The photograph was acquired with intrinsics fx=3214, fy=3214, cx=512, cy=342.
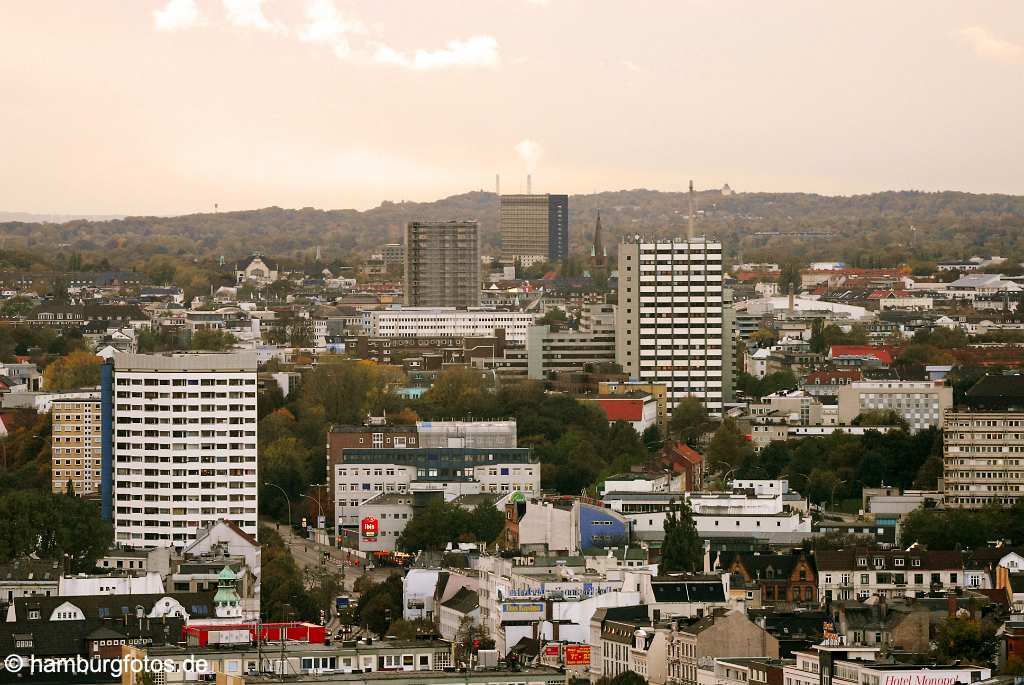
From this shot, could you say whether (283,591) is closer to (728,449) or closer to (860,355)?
(728,449)

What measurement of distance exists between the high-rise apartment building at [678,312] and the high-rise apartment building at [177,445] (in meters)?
42.7

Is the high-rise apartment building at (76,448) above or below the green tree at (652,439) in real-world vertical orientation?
above

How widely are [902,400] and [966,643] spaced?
7284 centimetres

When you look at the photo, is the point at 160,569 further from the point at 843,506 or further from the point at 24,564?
the point at 843,506

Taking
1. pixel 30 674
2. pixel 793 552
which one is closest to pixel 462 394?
pixel 793 552

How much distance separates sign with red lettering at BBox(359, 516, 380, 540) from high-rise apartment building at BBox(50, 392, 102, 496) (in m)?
13.8

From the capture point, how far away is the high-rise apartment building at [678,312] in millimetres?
141250

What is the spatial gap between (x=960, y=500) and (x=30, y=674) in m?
48.1

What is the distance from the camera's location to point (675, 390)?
5541 inches

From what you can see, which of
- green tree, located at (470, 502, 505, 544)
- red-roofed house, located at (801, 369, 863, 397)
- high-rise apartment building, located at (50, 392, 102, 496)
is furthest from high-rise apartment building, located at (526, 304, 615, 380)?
green tree, located at (470, 502, 505, 544)

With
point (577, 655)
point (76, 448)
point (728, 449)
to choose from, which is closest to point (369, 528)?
point (76, 448)

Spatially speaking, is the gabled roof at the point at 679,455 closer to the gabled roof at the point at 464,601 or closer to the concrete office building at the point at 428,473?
the concrete office building at the point at 428,473

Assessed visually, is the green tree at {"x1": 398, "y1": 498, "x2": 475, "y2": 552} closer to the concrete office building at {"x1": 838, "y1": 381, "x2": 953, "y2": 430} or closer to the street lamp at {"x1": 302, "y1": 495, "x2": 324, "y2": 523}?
the street lamp at {"x1": 302, "y1": 495, "x2": 324, "y2": 523}

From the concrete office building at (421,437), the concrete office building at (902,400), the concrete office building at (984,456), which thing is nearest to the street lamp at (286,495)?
the concrete office building at (421,437)
